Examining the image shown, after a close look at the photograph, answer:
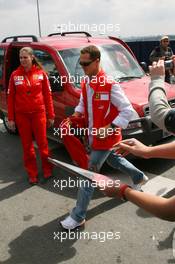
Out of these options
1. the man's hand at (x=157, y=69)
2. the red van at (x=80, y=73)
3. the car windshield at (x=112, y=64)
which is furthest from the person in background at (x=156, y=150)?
the car windshield at (x=112, y=64)

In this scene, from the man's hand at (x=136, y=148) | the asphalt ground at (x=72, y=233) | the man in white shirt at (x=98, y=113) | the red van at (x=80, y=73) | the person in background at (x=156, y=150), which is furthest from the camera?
the red van at (x=80, y=73)

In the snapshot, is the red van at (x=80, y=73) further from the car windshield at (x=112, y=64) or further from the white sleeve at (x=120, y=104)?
the white sleeve at (x=120, y=104)

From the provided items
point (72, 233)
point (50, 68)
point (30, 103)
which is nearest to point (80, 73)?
point (50, 68)

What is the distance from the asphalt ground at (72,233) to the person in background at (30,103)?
0.57 metres

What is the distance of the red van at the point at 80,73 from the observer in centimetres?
519

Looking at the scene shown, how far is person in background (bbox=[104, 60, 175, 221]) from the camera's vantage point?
5.79ft

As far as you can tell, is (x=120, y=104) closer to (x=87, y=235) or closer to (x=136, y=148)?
(x=87, y=235)

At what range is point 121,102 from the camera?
3.90 m

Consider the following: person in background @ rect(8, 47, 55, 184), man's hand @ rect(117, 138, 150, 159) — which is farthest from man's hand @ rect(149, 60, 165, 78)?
person in background @ rect(8, 47, 55, 184)

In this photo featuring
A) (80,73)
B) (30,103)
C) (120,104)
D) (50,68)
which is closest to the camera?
(120,104)

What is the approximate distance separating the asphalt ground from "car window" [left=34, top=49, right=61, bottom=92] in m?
1.58

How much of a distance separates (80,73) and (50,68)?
57cm

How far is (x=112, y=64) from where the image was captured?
20.5 ft

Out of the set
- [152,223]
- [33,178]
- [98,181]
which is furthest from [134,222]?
[98,181]
